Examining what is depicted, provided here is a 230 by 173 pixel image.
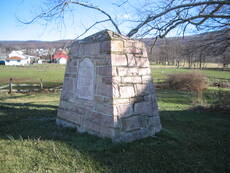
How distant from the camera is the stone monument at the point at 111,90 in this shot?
3.82 meters

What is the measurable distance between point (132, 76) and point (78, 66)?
1.34m

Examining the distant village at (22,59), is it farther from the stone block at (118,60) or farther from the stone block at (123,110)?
the stone block at (123,110)

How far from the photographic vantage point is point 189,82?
18359 millimetres

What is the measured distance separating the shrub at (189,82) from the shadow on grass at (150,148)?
1321 cm

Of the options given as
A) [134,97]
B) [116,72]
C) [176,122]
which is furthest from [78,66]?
[176,122]

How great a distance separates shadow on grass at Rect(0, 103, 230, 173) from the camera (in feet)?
9.97

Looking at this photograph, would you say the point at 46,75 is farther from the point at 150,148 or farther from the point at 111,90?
the point at 150,148

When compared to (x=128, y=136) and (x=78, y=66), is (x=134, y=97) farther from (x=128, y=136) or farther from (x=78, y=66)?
(x=78, y=66)

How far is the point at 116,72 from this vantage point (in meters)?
3.88

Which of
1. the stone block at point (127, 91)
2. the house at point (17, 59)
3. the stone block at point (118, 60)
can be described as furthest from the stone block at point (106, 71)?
the house at point (17, 59)

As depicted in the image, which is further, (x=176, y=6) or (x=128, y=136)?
(x=176, y=6)

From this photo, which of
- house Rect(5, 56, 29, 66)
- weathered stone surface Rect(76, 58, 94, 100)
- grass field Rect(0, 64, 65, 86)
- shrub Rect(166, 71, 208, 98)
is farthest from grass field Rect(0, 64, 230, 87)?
house Rect(5, 56, 29, 66)

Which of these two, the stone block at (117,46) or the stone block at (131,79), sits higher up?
the stone block at (117,46)

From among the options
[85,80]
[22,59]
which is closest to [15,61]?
[22,59]
